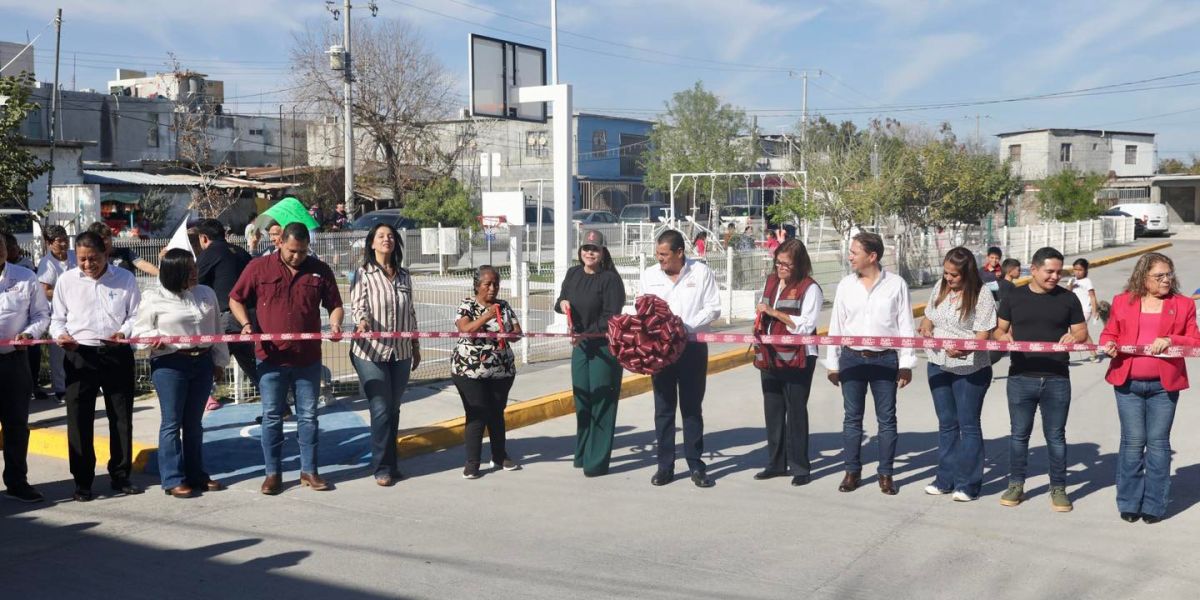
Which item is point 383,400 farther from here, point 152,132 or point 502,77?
point 152,132

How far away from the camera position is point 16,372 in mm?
7215

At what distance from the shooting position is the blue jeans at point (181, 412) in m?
7.17

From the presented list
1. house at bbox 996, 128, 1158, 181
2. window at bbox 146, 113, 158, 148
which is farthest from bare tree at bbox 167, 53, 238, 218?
house at bbox 996, 128, 1158, 181

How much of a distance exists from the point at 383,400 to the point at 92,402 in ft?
6.35

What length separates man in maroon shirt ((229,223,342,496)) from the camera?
23.7ft

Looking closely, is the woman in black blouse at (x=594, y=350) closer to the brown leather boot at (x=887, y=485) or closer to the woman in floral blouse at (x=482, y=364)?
the woman in floral blouse at (x=482, y=364)

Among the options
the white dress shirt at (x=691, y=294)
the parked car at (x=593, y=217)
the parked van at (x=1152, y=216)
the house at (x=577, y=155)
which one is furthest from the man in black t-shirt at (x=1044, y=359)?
the parked van at (x=1152, y=216)

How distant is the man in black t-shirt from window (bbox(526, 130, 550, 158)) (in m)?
52.5

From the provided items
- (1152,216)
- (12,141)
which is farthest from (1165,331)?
(1152,216)

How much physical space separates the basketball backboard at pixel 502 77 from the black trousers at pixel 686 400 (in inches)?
326

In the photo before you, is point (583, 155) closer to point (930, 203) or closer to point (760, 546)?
point (930, 203)

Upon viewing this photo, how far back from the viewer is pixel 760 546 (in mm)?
6227

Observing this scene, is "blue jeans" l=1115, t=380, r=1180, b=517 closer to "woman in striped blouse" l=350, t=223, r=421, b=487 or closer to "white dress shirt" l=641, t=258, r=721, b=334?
"white dress shirt" l=641, t=258, r=721, b=334

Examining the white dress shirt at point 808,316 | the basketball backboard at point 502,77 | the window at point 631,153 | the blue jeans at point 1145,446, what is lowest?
the blue jeans at point 1145,446
